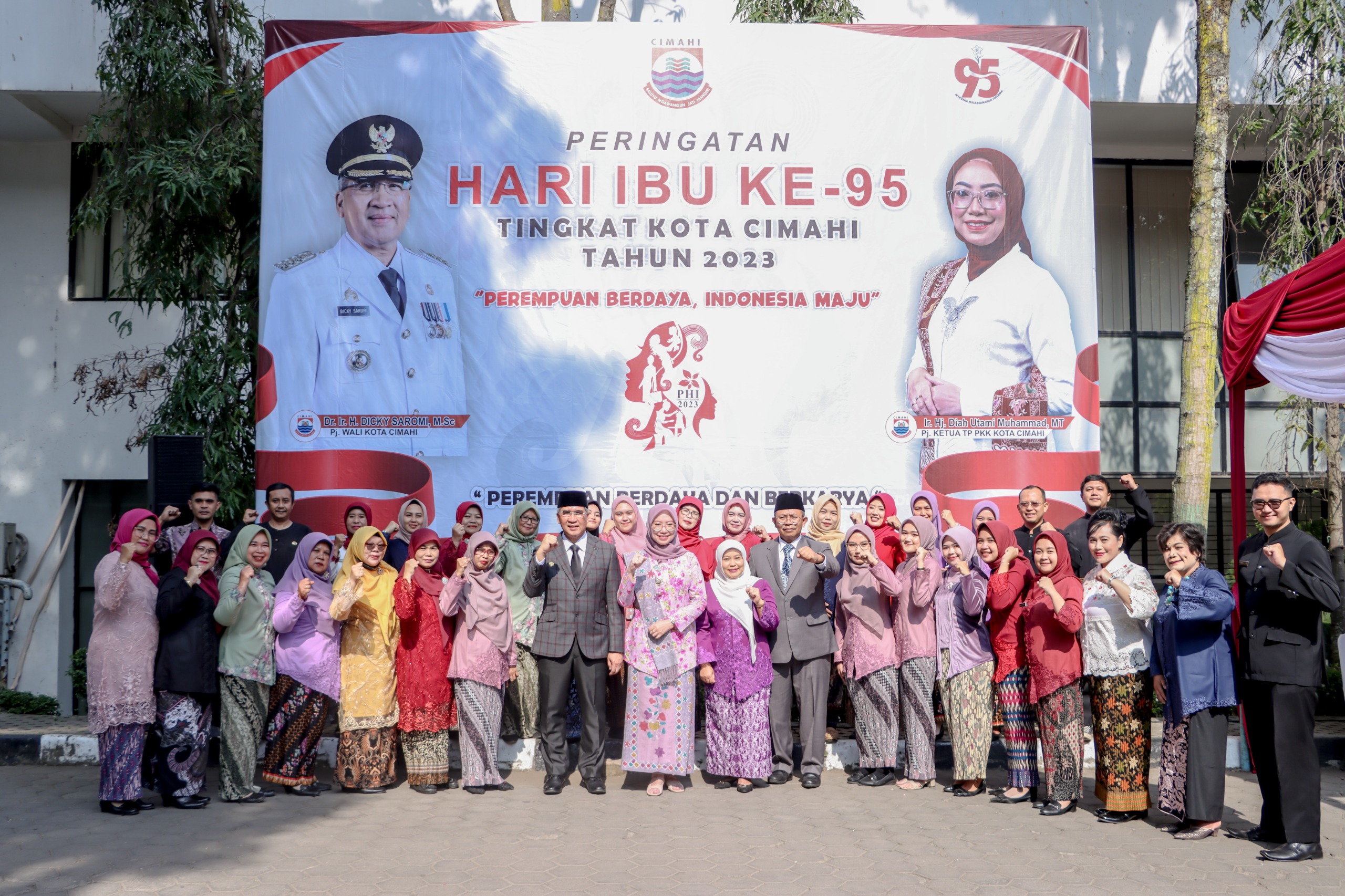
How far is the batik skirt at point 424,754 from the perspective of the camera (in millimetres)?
5699

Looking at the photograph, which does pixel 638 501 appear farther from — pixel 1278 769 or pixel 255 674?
pixel 1278 769

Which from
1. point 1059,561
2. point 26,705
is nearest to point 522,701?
point 1059,561

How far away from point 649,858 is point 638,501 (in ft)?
8.89

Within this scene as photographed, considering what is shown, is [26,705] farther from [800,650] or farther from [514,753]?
[800,650]

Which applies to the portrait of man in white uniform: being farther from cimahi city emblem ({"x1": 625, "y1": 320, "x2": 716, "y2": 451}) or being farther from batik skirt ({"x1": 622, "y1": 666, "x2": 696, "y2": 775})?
batik skirt ({"x1": 622, "y1": 666, "x2": 696, "y2": 775})

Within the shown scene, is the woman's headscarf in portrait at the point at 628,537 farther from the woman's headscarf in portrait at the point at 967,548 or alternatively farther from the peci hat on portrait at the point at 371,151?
the peci hat on portrait at the point at 371,151

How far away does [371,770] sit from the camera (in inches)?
A: 223

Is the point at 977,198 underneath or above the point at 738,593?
above

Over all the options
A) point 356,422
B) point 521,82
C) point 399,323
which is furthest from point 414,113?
point 356,422

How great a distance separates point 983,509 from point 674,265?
7.84 ft

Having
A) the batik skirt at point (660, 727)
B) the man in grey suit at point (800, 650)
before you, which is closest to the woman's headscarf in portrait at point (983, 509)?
the man in grey suit at point (800, 650)

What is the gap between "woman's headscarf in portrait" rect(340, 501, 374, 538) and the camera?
251 inches

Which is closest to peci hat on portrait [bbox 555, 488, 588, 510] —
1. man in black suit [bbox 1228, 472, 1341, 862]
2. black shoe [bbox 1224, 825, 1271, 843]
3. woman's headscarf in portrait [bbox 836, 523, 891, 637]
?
woman's headscarf in portrait [bbox 836, 523, 891, 637]

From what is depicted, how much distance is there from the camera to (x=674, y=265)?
6941 millimetres
